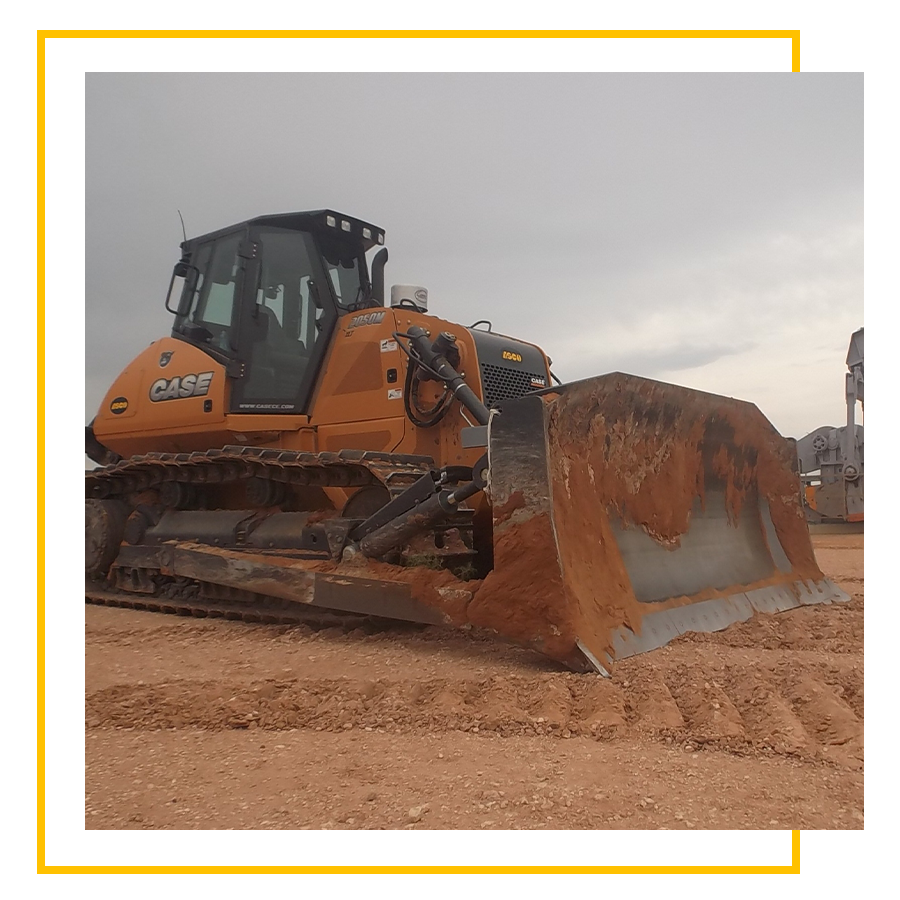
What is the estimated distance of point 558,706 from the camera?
317 centimetres

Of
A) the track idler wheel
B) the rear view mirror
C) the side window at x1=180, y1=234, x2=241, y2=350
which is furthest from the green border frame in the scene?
the track idler wheel

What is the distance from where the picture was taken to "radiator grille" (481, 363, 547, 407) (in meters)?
6.03

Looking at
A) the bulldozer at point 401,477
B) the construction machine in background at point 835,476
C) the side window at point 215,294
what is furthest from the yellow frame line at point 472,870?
the construction machine in background at point 835,476

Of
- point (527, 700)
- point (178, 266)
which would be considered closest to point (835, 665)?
point (527, 700)

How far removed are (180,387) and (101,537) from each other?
134 cm

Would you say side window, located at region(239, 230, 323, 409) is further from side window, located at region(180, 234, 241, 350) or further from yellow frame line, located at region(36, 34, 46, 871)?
yellow frame line, located at region(36, 34, 46, 871)

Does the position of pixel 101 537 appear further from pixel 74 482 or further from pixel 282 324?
pixel 74 482

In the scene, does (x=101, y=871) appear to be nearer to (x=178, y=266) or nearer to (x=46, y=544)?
(x=46, y=544)

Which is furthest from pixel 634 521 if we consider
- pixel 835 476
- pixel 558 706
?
pixel 835 476

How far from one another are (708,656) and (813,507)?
42.0 ft

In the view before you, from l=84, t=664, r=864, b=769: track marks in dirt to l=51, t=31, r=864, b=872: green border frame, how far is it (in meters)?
1.02

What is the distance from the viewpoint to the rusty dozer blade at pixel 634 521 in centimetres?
382

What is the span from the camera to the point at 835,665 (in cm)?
367

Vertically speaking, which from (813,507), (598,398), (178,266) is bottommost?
(813,507)
